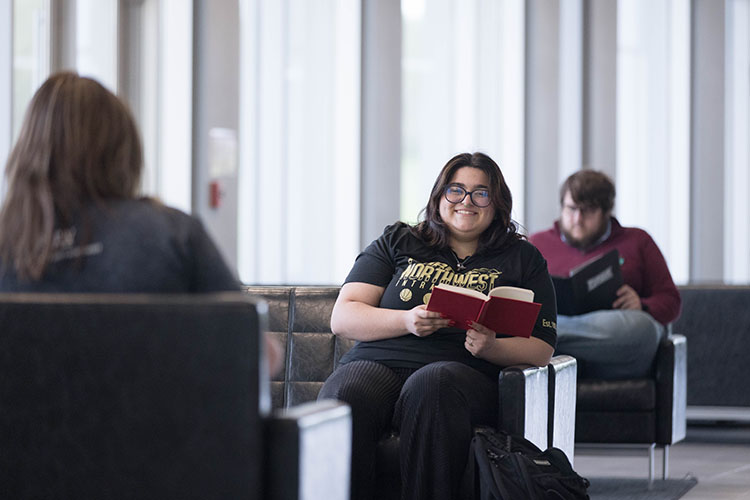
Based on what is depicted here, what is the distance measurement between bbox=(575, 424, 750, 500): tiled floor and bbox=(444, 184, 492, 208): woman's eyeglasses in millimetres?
1548

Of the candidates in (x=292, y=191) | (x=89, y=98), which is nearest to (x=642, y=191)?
(x=292, y=191)

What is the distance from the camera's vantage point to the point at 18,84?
14.3 ft

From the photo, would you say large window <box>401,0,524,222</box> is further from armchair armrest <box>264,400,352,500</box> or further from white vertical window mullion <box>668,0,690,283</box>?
armchair armrest <box>264,400,352,500</box>

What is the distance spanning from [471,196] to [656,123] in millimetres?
5821

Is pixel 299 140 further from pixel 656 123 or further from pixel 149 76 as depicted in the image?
pixel 656 123

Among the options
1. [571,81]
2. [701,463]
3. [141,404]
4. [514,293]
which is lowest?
[701,463]

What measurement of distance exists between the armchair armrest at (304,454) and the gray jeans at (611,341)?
2527mm

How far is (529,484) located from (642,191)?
6.32 meters

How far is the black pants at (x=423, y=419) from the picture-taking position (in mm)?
2793

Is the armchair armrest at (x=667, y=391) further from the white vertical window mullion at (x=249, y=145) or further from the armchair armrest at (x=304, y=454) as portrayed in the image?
the armchair armrest at (x=304, y=454)

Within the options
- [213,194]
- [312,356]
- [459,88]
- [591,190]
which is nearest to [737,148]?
[459,88]

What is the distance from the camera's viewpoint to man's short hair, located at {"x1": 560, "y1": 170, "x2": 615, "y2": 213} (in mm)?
4594

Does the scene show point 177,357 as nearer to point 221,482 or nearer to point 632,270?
point 221,482

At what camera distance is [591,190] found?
4598 millimetres
